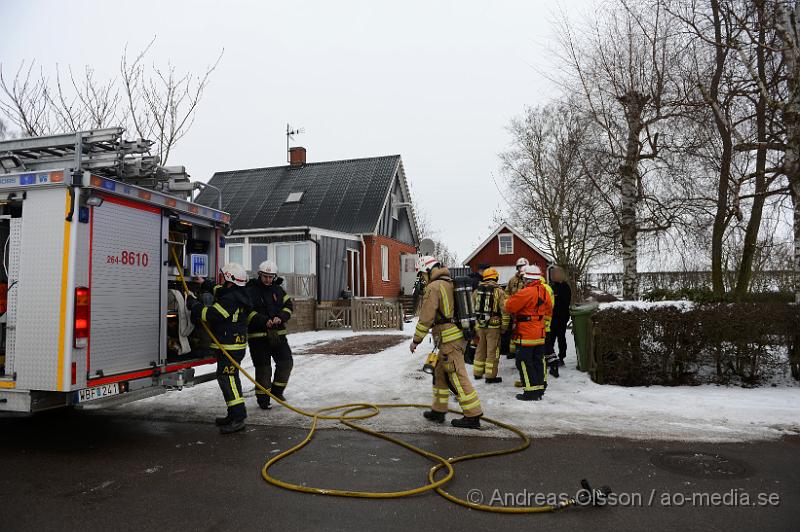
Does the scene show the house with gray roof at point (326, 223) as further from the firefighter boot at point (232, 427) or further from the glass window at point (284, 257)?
the firefighter boot at point (232, 427)

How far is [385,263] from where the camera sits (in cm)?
2383

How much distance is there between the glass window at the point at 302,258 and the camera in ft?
62.4

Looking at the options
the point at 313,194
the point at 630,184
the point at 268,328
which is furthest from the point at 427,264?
the point at 313,194

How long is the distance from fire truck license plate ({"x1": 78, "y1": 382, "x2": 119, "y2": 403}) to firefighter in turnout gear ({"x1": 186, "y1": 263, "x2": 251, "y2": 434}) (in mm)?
1068

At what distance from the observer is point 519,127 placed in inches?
1062

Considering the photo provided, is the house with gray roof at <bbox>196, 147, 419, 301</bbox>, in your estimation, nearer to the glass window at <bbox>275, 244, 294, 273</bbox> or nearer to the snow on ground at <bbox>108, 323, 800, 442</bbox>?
the glass window at <bbox>275, 244, 294, 273</bbox>

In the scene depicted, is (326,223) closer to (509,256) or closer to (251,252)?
(251,252)

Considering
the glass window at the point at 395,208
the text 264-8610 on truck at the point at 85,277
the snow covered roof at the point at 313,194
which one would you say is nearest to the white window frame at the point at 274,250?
the snow covered roof at the point at 313,194

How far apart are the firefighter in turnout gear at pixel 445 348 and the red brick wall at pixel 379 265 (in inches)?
631

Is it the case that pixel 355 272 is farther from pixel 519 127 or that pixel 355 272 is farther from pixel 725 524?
pixel 725 524

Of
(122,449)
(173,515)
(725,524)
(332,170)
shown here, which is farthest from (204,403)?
(332,170)

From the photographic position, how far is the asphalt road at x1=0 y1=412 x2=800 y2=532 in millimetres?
3584

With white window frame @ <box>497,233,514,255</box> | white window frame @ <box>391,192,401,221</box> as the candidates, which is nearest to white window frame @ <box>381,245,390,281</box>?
white window frame @ <box>391,192,401,221</box>

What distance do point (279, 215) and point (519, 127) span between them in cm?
1269
